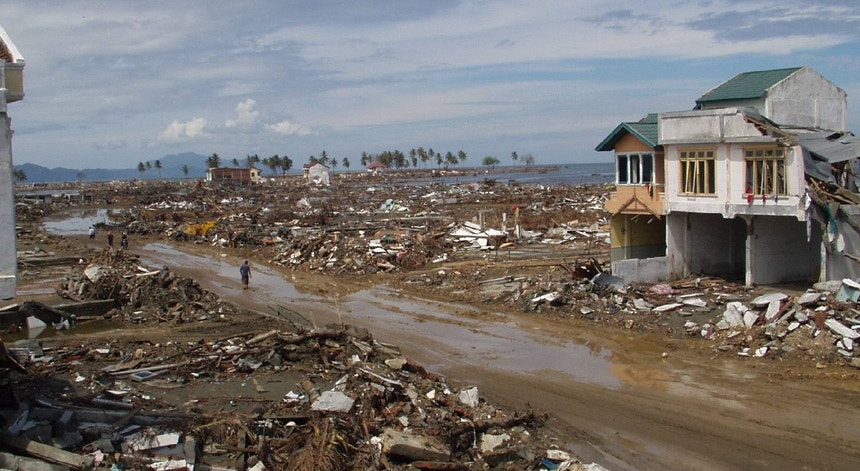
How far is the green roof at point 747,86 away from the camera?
24.3 metres

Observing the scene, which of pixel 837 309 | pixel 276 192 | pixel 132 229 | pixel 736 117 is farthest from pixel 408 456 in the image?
pixel 276 192

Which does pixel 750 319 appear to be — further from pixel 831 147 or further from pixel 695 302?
pixel 831 147

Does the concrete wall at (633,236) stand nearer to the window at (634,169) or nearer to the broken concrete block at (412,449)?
the window at (634,169)

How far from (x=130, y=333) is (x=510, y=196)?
173 feet

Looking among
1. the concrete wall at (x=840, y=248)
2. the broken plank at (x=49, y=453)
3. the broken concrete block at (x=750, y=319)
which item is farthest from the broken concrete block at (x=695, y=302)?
the broken plank at (x=49, y=453)

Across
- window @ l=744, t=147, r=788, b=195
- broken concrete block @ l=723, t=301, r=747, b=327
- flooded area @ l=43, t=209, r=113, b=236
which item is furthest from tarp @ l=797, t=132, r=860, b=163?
flooded area @ l=43, t=209, r=113, b=236

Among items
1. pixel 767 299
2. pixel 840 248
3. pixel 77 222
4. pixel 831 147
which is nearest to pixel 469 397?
pixel 767 299

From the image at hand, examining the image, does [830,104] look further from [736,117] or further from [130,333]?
[130,333]

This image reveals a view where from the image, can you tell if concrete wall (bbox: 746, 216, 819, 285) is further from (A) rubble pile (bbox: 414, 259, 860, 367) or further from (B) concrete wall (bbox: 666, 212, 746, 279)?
(B) concrete wall (bbox: 666, 212, 746, 279)

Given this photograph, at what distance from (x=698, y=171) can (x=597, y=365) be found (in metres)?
8.78

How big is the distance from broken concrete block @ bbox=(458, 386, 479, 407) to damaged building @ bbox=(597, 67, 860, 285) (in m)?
11.2

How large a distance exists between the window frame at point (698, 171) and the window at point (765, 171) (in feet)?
3.48

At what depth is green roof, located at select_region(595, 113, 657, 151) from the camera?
25.1 metres

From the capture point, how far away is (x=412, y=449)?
1134cm
